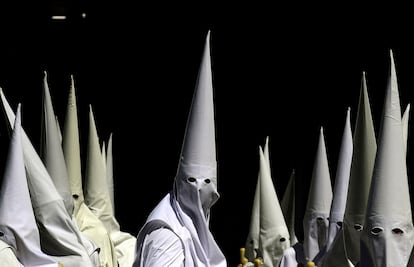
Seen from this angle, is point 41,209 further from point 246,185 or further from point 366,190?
point 246,185

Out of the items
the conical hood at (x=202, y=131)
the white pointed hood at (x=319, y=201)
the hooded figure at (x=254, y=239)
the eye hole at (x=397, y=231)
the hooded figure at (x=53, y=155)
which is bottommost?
the hooded figure at (x=254, y=239)

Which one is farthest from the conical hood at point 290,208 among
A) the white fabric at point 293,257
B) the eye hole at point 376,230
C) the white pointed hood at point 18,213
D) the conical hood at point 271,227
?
the white pointed hood at point 18,213

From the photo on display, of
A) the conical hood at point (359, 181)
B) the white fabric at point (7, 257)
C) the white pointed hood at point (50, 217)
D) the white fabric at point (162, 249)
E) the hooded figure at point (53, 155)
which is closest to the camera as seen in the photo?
the white fabric at point (7, 257)

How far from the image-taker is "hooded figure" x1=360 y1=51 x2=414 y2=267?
18.6 ft

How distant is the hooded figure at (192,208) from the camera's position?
19.5 ft

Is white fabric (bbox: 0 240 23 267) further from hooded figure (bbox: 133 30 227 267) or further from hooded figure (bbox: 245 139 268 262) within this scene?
hooded figure (bbox: 245 139 268 262)

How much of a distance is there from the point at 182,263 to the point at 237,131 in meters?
4.98

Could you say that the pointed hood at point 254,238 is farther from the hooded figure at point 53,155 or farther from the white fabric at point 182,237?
the white fabric at point 182,237

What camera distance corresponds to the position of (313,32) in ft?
32.9

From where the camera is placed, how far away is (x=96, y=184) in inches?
334

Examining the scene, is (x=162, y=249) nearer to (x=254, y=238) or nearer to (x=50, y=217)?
(x=50, y=217)

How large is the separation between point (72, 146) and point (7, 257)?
9.84 feet

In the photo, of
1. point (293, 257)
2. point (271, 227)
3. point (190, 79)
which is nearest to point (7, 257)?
point (293, 257)

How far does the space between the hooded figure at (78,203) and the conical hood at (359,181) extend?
1.61m
